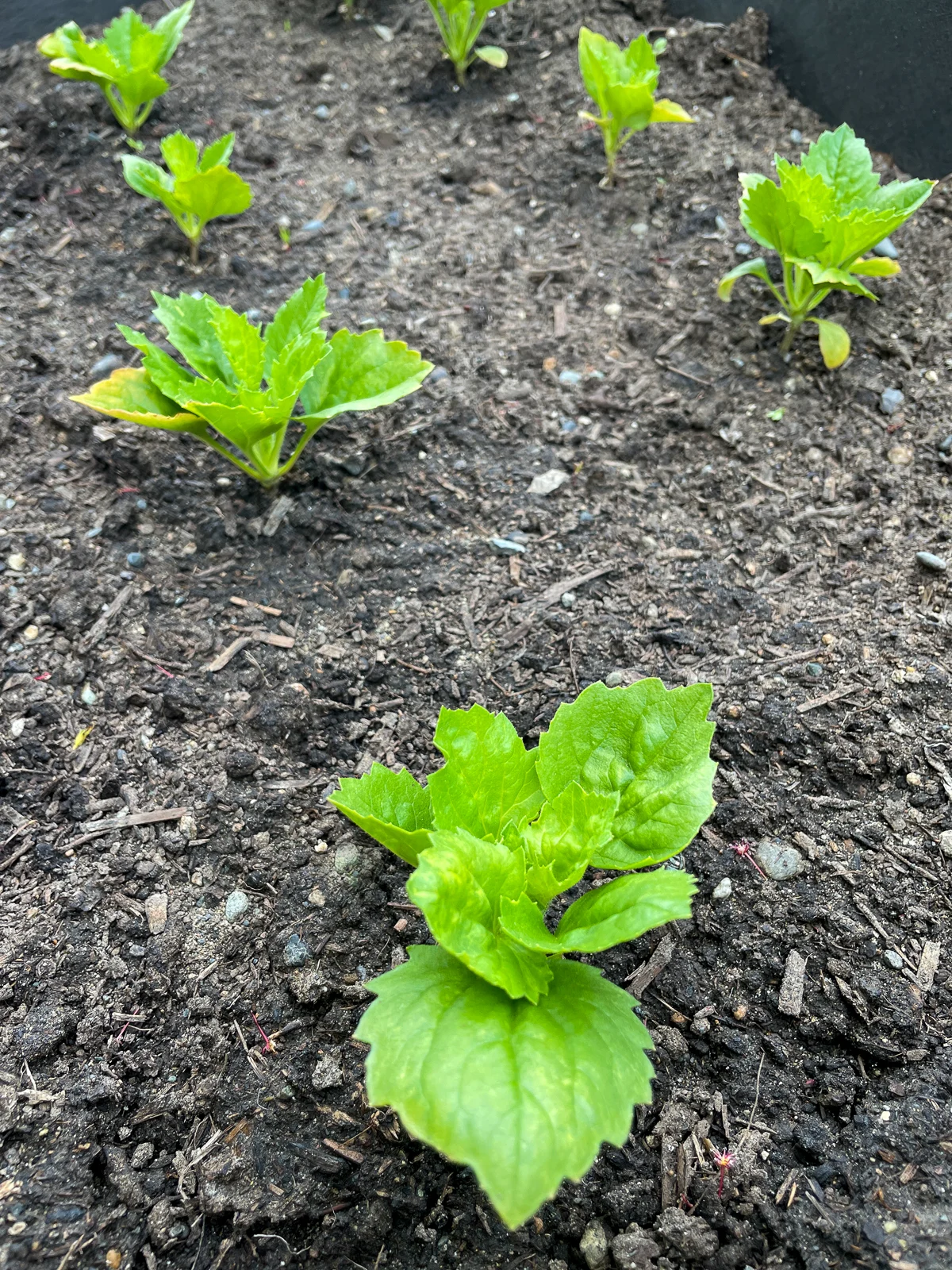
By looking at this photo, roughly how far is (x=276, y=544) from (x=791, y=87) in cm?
339

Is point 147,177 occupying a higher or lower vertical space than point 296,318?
higher

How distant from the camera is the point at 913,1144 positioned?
162 cm

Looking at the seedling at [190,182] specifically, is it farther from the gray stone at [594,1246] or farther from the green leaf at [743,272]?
the gray stone at [594,1246]

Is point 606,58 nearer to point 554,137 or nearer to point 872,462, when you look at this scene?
point 554,137

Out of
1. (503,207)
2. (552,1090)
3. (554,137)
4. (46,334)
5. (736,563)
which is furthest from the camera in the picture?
(554,137)

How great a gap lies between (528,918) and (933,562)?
1.74 metres

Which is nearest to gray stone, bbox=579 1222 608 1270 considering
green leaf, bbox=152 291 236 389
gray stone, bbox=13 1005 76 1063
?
gray stone, bbox=13 1005 76 1063

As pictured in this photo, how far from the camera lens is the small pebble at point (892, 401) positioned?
2.98 meters

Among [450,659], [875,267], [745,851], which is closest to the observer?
[745,851]

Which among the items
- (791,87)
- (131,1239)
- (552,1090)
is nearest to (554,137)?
(791,87)

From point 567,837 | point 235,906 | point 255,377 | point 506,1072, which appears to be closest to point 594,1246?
point 506,1072

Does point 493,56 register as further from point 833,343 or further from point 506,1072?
point 506,1072

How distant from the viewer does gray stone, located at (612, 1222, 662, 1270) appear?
1.54 meters

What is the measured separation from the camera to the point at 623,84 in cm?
340
